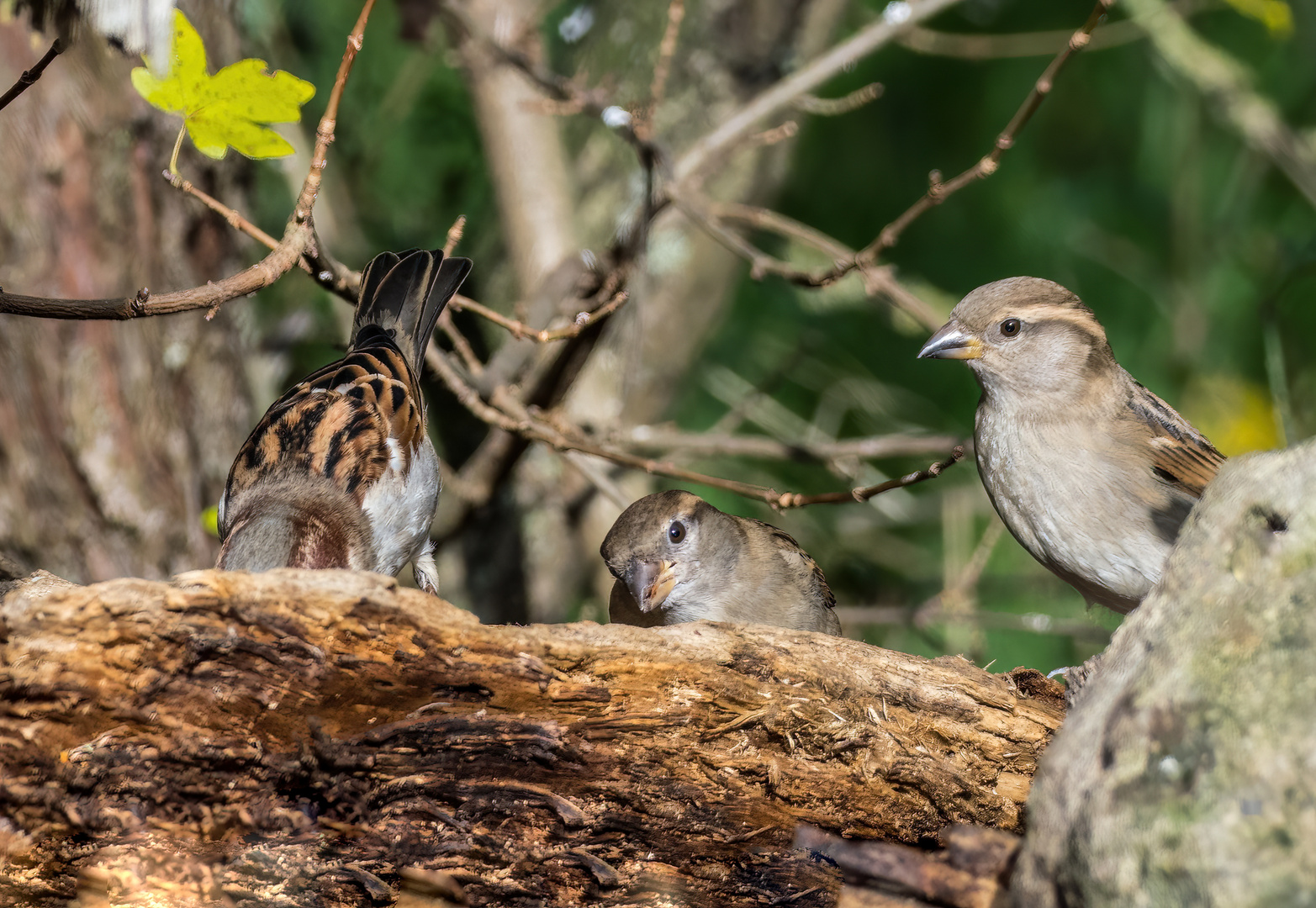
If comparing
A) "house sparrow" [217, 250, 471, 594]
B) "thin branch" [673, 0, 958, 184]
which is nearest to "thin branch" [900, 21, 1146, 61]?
"thin branch" [673, 0, 958, 184]

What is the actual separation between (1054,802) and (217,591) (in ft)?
4.20

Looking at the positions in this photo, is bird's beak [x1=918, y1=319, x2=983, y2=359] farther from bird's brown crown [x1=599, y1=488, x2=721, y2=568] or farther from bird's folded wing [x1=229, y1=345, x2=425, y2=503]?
bird's folded wing [x1=229, y1=345, x2=425, y2=503]

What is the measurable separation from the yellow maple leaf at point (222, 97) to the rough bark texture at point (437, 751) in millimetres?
715

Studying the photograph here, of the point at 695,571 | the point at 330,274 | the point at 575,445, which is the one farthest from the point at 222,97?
the point at 695,571

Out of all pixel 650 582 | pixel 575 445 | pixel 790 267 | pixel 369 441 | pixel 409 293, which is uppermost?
pixel 790 267

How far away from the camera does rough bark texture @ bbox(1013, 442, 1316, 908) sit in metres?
1.38

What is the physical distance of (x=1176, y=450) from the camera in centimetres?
280

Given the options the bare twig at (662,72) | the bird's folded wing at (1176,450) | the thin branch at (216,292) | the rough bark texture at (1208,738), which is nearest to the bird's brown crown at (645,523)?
the bare twig at (662,72)

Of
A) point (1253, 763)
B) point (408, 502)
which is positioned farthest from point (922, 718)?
point (408, 502)

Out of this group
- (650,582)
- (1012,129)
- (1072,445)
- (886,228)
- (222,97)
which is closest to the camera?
(222,97)

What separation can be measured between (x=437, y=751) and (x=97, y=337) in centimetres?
256

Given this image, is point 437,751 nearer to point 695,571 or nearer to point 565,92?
point 695,571

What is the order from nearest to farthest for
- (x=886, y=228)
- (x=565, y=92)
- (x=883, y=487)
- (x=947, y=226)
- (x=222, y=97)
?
1. (x=222, y=97)
2. (x=883, y=487)
3. (x=886, y=228)
4. (x=565, y=92)
5. (x=947, y=226)

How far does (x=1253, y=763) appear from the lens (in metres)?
1.42
